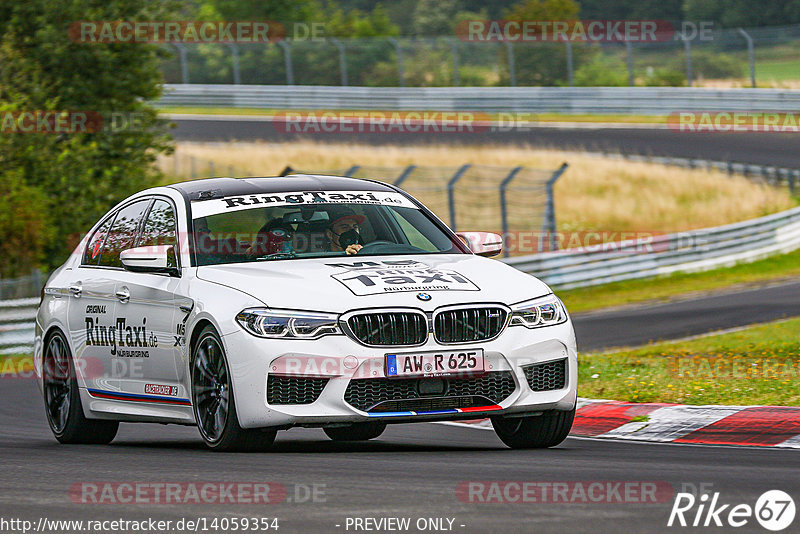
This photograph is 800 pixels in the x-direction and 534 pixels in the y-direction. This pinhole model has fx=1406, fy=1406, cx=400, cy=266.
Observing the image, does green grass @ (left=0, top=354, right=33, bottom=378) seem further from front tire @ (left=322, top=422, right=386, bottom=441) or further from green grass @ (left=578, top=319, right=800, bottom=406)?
front tire @ (left=322, top=422, right=386, bottom=441)

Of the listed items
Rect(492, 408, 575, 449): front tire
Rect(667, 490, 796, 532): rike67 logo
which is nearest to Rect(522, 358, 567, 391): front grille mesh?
Rect(492, 408, 575, 449): front tire

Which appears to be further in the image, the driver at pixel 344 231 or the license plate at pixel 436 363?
the driver at pixel 344 231

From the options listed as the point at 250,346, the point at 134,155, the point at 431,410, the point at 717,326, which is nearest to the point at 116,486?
the point at 250,346

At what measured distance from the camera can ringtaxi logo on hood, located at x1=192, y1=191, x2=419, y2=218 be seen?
8648 mm

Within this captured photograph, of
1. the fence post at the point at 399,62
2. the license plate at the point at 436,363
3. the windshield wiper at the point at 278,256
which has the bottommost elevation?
the license plate at the point at 436,363

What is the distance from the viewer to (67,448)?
9039 millimetres

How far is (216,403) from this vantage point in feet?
25.6

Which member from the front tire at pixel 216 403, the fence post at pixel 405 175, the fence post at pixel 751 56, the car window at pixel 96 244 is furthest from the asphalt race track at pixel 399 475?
the fence post at pixel 751 56

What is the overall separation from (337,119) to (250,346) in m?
35.6

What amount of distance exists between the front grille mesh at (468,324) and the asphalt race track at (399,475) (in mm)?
640

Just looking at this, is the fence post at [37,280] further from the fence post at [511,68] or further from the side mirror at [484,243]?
the fence post at [511,68]

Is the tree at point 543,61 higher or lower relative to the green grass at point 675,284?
higher

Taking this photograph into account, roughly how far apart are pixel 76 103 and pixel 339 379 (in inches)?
791

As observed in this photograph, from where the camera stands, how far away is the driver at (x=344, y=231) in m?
8.53
